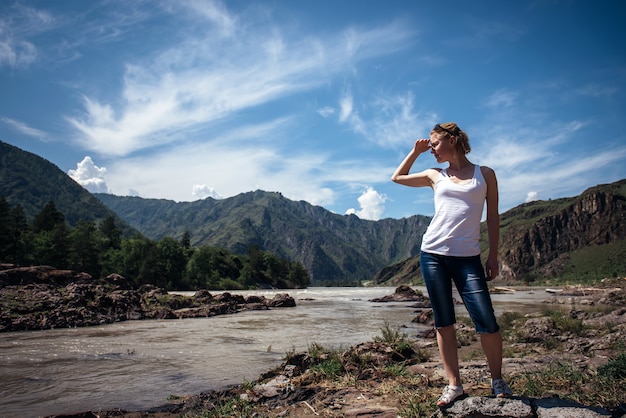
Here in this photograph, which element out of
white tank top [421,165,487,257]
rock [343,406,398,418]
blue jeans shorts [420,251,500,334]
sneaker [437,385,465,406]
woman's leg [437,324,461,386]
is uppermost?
white tank top [421,165,487,257]

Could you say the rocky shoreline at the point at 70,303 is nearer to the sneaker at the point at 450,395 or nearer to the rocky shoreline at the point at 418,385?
the rocky shoreline at the point at 418,385

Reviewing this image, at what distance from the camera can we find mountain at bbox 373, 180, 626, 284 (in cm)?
14450

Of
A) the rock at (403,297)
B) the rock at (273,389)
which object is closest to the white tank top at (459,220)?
the rock at (273,389)

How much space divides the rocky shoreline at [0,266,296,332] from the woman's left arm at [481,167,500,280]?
23.7 metres

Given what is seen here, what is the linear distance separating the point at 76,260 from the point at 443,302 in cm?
7853

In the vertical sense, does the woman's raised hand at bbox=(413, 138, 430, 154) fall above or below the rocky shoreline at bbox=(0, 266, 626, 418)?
above

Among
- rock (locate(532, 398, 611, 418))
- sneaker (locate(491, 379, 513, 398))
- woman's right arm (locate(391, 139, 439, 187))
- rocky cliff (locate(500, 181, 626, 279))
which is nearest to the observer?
rock (locate(532, 398, 611, 418))

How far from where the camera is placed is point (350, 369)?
6297 millimetres

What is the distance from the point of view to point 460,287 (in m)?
3.56

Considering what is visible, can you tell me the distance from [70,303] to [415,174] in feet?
84.9

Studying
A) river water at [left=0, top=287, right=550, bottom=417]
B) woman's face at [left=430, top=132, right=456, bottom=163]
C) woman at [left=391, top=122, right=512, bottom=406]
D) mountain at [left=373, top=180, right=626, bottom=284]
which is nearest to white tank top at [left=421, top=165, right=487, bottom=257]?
woman at [left=391, top=122, right=512, bottom=406]

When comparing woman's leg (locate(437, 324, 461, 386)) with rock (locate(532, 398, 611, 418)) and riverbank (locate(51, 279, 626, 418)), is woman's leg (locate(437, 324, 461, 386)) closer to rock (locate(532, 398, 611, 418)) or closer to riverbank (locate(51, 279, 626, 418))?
riverbank (locate(51, 279, 626, 418))

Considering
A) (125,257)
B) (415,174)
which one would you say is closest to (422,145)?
(415,174)

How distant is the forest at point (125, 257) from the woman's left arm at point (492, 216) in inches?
2115
